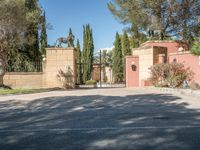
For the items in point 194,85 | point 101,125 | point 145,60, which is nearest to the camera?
point 101,125

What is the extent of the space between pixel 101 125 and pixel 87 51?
3175 centimetres

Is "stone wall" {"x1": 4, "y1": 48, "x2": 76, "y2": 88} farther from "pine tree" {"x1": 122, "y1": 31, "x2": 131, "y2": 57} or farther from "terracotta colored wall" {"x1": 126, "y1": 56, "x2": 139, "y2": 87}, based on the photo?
"pine tree" {"x1": 122, "y1": 31, "x2": 131, "y2": 57}

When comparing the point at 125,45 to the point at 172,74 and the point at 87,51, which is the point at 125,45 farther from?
the point at 172,74

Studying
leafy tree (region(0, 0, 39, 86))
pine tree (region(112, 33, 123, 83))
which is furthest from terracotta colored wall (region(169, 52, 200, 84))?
pine tree (region(112, 33, 123, 83))

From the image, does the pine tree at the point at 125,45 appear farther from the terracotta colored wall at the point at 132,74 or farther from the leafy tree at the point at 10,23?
the leafy tree at the point at 10,23

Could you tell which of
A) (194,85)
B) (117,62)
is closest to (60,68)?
(194,85)

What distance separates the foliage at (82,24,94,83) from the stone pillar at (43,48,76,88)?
1489cm

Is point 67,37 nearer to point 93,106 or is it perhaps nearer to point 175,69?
point 175,69

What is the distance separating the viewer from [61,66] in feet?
73.3

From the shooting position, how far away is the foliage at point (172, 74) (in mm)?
19766

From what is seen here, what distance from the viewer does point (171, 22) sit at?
2938 cm

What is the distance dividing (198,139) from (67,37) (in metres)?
18.8

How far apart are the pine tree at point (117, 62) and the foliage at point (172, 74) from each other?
54.8ft

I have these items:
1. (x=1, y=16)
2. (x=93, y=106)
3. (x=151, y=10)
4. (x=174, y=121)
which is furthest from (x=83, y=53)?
(x=174, y=121)
